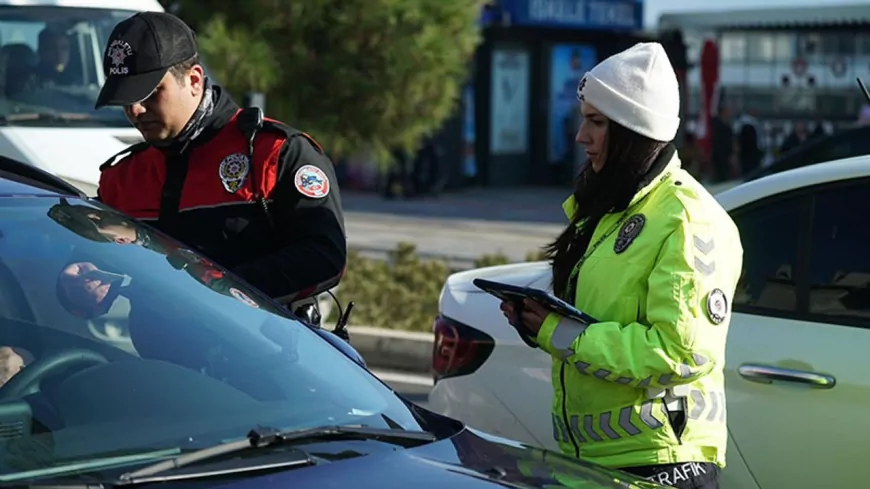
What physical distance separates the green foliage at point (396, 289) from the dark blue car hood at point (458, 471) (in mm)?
6295

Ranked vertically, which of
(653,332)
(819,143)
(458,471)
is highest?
(653,332)

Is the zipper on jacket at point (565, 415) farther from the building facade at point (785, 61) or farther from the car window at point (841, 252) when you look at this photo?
the building facade at point (785, 61)

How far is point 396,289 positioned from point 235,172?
20.9ft

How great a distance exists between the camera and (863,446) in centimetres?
402

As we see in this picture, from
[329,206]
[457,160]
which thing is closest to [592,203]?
[329,206]

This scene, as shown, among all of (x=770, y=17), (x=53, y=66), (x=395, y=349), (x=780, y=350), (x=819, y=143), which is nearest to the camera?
(x=780, y=350)

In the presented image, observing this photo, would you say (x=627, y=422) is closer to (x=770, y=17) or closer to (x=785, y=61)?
(x=770, y=17)

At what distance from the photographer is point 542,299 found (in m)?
3.21

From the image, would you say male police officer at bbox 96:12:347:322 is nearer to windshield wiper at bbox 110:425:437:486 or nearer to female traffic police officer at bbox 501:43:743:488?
female traffic police officer at bbox 501:43:743:488

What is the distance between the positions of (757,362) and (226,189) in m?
1.66

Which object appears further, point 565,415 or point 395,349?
point 395,349

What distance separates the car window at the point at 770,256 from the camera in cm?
433

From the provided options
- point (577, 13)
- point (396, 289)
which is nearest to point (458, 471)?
point (396, 289)

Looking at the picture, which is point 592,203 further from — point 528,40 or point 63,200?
point 528,40
